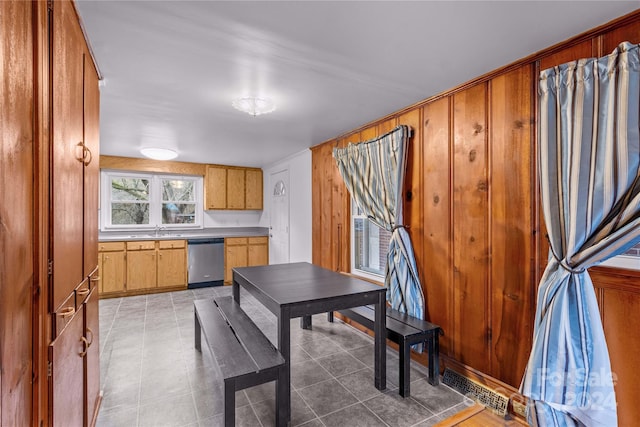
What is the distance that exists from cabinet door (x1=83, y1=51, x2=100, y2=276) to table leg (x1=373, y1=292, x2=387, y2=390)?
187cm

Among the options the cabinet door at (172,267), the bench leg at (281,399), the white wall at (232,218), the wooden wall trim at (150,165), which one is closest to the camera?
the bench leg at (281,399)

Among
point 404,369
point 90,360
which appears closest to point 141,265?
point 90,360

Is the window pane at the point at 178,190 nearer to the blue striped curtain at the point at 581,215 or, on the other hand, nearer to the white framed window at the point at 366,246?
the white framed window at the point at 366,246

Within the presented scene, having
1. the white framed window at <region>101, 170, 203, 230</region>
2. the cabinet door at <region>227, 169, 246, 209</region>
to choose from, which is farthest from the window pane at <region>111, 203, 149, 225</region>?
the cabinet door at <region>227, 169, 246, 209</region>

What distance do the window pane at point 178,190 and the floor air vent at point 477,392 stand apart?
534 centimetres

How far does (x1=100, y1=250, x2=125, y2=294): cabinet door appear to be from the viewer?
476 centimetres

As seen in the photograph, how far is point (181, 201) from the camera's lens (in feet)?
19.5

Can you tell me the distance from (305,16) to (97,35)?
45.4 inches

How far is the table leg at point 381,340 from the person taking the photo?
7.45 feet

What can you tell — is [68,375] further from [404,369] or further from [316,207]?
[316,207]

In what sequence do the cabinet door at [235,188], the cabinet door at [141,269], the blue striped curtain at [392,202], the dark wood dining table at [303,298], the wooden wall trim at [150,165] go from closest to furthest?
the dark wood dining table at [303,298] < the blue striped curtain at [392,202] < the cabinet door at [141,269] < the wooden wall trim at [150,165] < the cabinet door at [235,188]

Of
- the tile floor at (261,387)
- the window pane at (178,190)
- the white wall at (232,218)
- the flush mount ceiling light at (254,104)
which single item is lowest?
the tile floor at (261,387)

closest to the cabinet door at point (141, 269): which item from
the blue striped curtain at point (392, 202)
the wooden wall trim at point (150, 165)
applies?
the wooden wall trim at point (150, 165)

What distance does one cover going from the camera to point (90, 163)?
5.60ft
